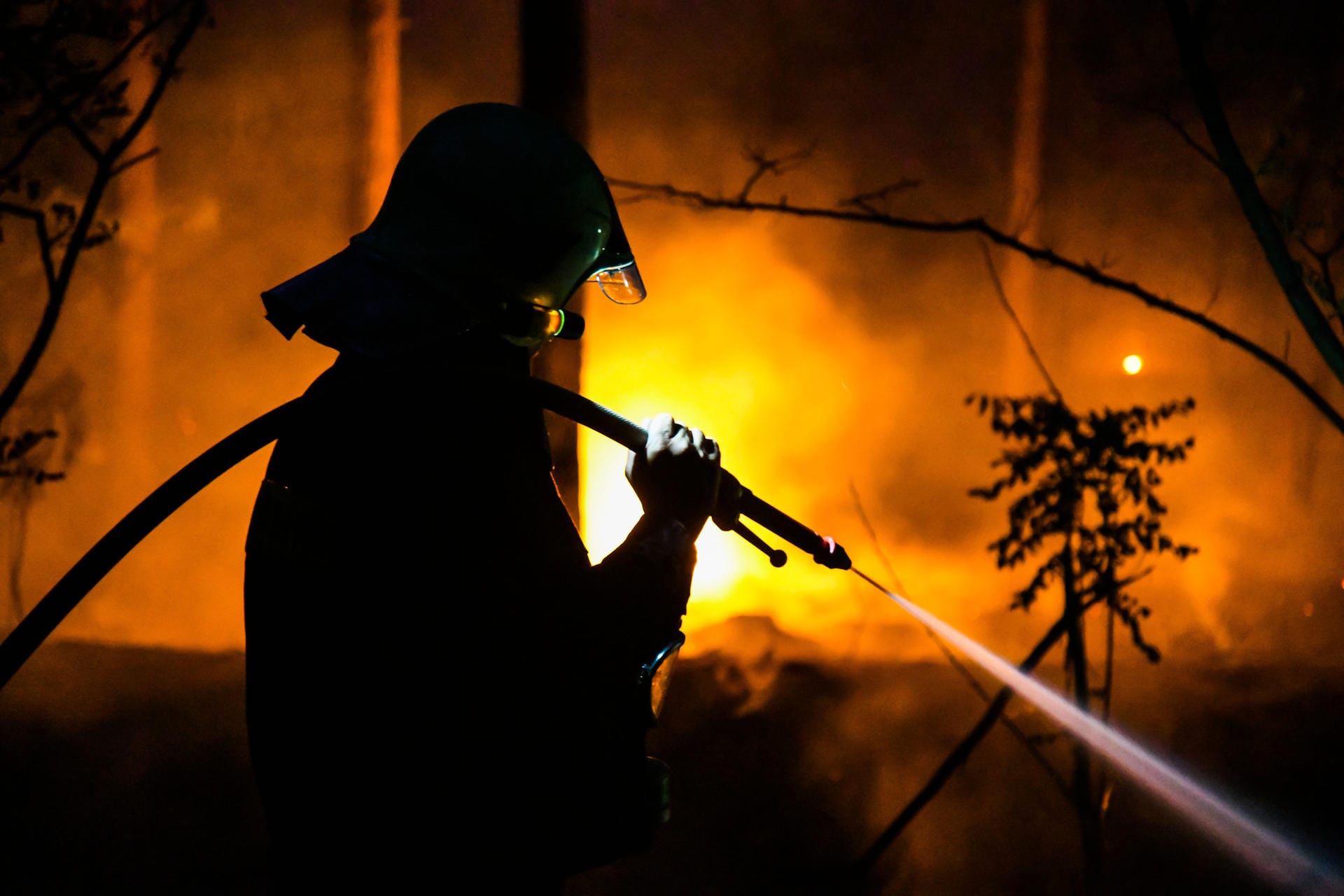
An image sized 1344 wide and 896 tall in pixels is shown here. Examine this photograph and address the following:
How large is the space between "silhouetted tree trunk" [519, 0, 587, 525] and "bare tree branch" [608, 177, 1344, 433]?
774 millimetres

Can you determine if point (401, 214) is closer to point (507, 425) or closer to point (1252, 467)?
point (507, 425)

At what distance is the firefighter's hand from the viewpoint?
1.94 m

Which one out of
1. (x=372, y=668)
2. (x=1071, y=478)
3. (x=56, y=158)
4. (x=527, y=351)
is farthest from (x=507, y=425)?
(x=56, y=158)

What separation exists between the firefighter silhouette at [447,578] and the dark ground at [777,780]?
3.55 m

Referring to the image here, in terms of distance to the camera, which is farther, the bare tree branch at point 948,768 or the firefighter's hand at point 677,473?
the bare tree branch at point 948,768

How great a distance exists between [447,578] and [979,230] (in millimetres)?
4482

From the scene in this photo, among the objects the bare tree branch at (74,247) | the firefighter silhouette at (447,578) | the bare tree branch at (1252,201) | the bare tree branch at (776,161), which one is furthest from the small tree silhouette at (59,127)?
the bare tree branch at (1252,201)

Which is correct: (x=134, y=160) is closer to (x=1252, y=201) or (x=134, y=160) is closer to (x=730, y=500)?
(x=730, y=500)

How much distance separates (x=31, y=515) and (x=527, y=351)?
5598 millimetres

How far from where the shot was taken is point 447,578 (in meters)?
1.67

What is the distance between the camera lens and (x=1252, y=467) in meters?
5.88

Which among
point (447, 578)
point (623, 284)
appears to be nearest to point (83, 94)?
point (623, 284)

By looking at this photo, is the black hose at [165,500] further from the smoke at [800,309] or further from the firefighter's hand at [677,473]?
the smoke at [800,309]

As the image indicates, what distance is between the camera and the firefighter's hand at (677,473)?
1937 millimetres
